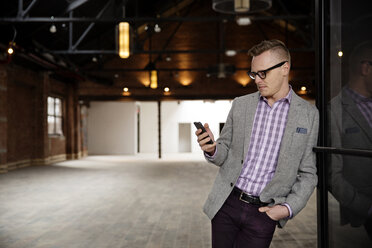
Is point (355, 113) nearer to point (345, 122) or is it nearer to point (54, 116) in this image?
point (345, 122)

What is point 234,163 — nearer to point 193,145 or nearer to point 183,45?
point 183,45

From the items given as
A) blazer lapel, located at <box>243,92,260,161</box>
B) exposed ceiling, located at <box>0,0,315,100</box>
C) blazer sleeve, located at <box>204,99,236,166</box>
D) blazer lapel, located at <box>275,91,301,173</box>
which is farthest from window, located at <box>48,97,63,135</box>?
blazer lapel, located at <box>275,91,301,173</box>

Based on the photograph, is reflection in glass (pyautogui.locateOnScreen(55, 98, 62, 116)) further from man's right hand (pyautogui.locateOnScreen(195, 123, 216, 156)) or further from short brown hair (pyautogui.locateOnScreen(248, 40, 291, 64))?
short brown hair (pyautogui.locateOnScreen(248, 40, 291, 64))

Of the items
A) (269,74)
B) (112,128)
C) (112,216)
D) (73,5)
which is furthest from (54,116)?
(269,74)

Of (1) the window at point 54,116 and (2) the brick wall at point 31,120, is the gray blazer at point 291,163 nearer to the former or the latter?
(2) the brick wall at point 31,120

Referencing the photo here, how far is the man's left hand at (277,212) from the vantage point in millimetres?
1642

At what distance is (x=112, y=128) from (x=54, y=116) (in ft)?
21.2

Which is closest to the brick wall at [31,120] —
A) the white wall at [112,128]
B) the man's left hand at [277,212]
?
the white wall at [112,128]

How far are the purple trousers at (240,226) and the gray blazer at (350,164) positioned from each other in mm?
343

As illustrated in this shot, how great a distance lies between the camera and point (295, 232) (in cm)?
448

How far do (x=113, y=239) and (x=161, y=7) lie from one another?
35.8 feet

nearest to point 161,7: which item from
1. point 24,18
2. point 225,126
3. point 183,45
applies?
point 183,45

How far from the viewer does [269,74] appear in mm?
1723

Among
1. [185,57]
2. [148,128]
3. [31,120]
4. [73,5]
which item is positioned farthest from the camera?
[148,128]
